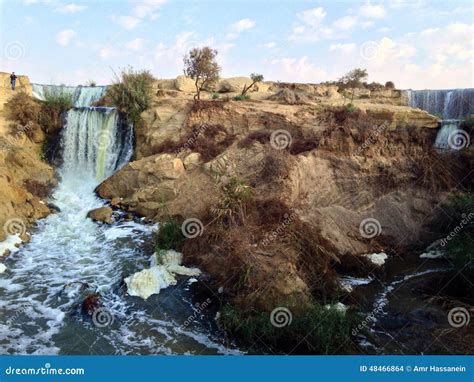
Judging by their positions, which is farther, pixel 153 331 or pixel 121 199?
pixel 121 199

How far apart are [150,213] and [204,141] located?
3.03m

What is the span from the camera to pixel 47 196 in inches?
494

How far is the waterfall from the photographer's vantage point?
17938mm

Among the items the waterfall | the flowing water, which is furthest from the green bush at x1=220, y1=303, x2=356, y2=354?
the waterfall

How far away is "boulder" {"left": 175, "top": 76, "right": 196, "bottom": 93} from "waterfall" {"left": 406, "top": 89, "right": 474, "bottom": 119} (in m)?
11.4

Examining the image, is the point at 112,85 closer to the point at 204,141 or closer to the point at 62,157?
the point at 62,157

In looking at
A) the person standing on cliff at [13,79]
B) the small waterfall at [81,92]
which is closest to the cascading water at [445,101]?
the small waterfall at [81,92]

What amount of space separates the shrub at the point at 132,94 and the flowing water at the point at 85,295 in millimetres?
3932

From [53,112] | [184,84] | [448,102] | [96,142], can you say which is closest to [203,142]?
[96,142]

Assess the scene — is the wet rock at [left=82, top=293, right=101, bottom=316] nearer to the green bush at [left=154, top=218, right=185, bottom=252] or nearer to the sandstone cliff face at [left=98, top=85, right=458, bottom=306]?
the green bush at [left=154, top=218, right=185, bottom=252]

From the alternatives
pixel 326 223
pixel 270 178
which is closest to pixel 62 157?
pixel 270 178

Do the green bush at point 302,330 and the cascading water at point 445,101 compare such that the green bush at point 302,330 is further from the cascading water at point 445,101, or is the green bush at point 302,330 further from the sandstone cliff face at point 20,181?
the cascading water at point 445,101

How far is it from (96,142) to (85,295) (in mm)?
8192

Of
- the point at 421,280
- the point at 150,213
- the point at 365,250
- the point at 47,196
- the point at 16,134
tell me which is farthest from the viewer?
the point at 16,134
